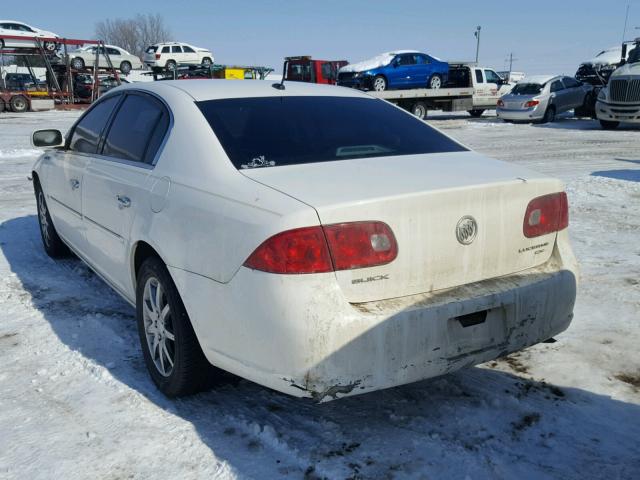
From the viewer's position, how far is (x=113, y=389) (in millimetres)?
3012

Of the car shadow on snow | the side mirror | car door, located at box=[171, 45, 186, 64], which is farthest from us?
car door, located at box=[171, 45, 186, 64]

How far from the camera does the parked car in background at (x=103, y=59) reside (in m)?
30.1

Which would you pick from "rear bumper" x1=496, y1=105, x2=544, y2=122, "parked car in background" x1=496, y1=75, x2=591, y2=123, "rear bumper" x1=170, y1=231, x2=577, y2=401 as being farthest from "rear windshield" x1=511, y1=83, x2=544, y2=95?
"rear bumper" x1=170, y1=231, x2=577, y2=401

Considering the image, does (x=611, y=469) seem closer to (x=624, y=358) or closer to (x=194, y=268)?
(x=624, y=358)

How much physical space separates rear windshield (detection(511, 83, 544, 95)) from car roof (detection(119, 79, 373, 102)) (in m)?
19.5

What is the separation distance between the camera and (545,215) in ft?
9.03

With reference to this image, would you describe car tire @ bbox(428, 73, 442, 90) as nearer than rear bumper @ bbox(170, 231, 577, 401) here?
No

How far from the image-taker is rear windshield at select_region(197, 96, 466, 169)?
2.81 metres

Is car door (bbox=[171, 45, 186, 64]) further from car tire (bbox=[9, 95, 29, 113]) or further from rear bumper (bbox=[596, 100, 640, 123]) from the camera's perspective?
rear bumper (bbox=[596, 100, 640, 123])

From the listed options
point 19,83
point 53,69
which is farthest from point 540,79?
point 19,83

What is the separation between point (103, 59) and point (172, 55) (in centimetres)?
431

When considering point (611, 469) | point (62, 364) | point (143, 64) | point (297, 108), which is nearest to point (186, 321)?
point (62, 364)

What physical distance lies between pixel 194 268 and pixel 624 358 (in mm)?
2406

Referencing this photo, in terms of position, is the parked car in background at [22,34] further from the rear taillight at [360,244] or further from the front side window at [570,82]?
the rear taillight at [360,244]
